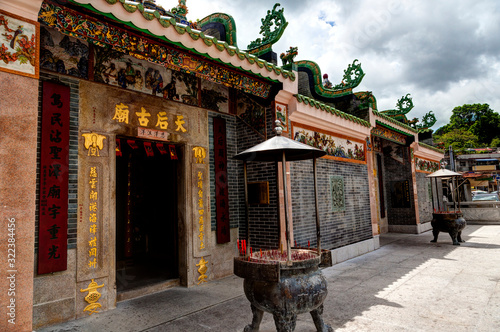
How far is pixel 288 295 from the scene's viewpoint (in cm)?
317

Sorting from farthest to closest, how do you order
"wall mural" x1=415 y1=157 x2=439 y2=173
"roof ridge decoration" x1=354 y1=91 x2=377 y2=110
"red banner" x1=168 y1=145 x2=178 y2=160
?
1. "wall mural" x1=415 y1=157 x2=439 y2=173
2. "roof ridge decoration" x1=354 y1=91 x2=377 y2=110
3. "red banner" x1=168 y1=145 x2=178 y2=160

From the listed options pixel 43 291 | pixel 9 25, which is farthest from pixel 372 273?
pixel 9 25

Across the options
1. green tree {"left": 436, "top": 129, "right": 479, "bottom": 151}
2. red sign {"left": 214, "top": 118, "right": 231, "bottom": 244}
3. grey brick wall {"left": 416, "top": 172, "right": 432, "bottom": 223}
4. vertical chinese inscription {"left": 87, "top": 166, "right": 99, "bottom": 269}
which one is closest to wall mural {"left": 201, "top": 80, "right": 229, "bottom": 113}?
red sign {"left": 214, "top": 118, "right": 231, "bottom": 244}

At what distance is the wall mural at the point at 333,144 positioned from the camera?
7.24 meters

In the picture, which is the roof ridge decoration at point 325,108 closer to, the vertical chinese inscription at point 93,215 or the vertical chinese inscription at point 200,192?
the vertical chinese inscription at point 200,192

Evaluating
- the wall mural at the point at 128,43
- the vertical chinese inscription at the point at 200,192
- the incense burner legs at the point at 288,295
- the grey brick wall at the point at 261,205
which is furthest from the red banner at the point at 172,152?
the incense burner legs at the point at 288,295

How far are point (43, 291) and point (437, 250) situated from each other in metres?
9.38

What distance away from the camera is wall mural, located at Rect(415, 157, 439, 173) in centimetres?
1401

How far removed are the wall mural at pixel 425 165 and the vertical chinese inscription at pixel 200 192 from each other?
444 inches

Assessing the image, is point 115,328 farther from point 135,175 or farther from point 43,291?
point 135,175

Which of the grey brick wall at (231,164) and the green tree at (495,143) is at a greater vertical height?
the green tree at (495,143)

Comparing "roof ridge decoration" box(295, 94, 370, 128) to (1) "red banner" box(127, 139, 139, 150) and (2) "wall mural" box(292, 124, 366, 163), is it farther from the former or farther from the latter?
(1) "red banner" box(127, 139, 139, 150)

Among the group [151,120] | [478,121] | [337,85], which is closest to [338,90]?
[337,85]

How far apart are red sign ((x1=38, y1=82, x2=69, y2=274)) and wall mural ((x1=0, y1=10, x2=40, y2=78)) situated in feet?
3.60
